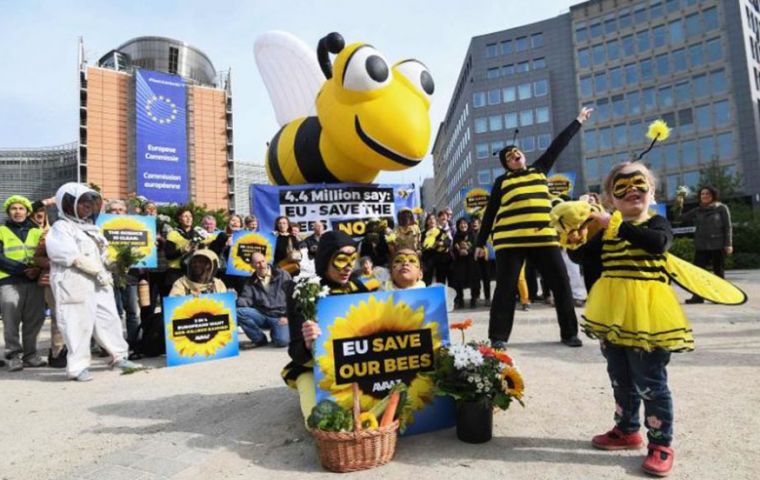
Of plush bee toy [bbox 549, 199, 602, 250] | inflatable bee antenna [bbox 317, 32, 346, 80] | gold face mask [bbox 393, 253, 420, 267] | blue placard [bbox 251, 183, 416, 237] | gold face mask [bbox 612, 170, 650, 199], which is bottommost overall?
gold face mask [bbox 393, 253, 420, 267]

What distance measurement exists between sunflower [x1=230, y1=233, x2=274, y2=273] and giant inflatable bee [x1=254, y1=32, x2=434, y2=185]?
117cm

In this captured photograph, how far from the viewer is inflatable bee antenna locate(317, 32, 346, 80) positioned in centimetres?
643

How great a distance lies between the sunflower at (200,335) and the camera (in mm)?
5082

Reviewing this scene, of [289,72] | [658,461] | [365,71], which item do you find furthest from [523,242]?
[289,72]

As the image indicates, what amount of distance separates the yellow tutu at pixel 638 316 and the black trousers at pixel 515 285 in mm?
1834

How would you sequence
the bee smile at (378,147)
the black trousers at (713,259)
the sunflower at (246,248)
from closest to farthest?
the bee smile at (378,147) < the sunflower at (246,248) < the black trousers at (713,259)

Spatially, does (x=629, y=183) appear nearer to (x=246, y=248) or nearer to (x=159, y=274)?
(x=246, y=248)

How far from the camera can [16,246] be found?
17.3 feet

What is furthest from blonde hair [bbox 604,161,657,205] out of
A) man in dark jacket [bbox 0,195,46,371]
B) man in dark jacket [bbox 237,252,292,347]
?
man in dark jacket [bbox 0,195,46,371]

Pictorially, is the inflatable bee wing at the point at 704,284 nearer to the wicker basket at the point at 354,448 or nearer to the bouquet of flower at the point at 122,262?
the wicker basket at the point at 354,448

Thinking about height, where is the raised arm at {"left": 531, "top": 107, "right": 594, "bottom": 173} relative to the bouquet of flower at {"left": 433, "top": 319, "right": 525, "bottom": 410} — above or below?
above

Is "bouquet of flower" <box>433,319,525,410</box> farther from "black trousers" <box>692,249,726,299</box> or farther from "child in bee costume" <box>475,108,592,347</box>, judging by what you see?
"black trousers" <box>692,249,726,299</box>

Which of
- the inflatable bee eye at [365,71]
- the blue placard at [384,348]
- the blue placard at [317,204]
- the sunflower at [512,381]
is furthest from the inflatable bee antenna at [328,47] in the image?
the sunflower at [512,381]

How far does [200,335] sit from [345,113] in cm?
329
